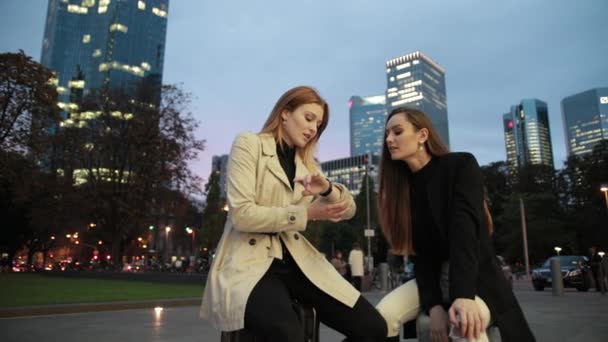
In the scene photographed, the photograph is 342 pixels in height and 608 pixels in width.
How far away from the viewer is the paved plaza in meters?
6.14

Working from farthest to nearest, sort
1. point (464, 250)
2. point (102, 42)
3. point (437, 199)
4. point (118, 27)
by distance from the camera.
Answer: point (118, 27), point (102, 42), point (437, 199), point (464, 250)

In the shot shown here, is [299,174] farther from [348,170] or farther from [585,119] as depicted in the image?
[585,119]

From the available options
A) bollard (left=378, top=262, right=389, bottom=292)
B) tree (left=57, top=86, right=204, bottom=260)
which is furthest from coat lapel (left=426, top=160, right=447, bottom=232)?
tree (left=57, top=86, right=204, bottom=260)

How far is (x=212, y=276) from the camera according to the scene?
2391 millimetres

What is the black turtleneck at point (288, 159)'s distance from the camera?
109 inches

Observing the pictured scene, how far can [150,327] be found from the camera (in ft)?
23.9

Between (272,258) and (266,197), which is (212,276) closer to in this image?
(272,258)

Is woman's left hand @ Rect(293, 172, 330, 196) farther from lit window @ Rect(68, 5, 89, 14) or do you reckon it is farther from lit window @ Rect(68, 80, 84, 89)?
lit window @ Rect(68, 5, 89, 14)

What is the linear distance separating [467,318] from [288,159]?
55.5 inches

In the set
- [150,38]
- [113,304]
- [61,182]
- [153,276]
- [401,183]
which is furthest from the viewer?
[150,38]

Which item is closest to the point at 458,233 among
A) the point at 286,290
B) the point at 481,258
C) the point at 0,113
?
the point at 481,258

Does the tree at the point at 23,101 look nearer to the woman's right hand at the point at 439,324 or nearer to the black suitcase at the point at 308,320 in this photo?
the black suitcase at the point at 308,320

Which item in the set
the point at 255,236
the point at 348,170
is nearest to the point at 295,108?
the point at 255,236

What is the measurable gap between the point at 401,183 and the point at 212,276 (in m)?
1.41
